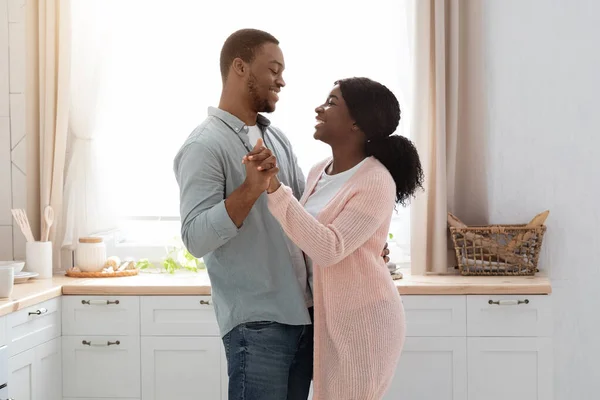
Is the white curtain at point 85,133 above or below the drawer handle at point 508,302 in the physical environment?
above

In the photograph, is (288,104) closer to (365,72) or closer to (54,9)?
(365,72)

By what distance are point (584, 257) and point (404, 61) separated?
1.16 m

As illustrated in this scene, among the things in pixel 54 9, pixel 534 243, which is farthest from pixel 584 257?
pixel 54 9

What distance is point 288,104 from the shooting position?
379 centimetres

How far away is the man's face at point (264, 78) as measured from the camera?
6.75 ft

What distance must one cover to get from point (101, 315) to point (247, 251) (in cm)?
148

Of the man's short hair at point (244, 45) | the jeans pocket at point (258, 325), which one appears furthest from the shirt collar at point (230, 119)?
the jeans pocket at point (258, 325)

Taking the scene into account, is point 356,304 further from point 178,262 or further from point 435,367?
point 178,262

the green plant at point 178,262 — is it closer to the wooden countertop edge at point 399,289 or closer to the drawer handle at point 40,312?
the wooden countertop edge at point 399,289

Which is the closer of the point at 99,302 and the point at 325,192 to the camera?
the point at 325,192

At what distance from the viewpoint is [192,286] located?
3232 millimetres

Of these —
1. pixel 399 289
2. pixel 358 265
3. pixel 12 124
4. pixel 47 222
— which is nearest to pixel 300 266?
pixel 358 265

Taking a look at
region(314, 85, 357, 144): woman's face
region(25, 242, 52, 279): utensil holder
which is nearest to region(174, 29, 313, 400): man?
region(314, 85, 357, 144): woman's face

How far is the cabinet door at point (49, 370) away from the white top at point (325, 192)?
1.42m
